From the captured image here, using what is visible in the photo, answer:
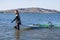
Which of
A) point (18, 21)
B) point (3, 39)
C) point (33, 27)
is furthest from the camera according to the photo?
point (33, 27)

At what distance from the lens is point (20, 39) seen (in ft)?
59.9

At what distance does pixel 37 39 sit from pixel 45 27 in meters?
9.82

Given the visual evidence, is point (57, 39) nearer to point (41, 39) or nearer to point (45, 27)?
point (41, 39)

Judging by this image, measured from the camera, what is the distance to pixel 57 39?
1878 centimetres

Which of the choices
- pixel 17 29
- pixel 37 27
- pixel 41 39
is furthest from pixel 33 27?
pixel 41 39

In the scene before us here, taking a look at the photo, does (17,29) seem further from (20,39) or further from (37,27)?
(20,39)

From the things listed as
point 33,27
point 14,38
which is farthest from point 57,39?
point 33,27

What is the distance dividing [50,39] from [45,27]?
9664 millimetres

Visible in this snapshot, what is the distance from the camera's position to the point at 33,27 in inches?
1078

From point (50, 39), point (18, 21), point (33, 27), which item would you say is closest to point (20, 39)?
point (50, 39)

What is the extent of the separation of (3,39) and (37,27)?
9971mm

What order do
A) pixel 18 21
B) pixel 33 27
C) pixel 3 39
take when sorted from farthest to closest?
pixel 33 27
pixel 18 21
pixel 3 39

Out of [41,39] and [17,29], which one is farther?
[17,29]

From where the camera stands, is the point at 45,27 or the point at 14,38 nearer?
the point at 14,38
